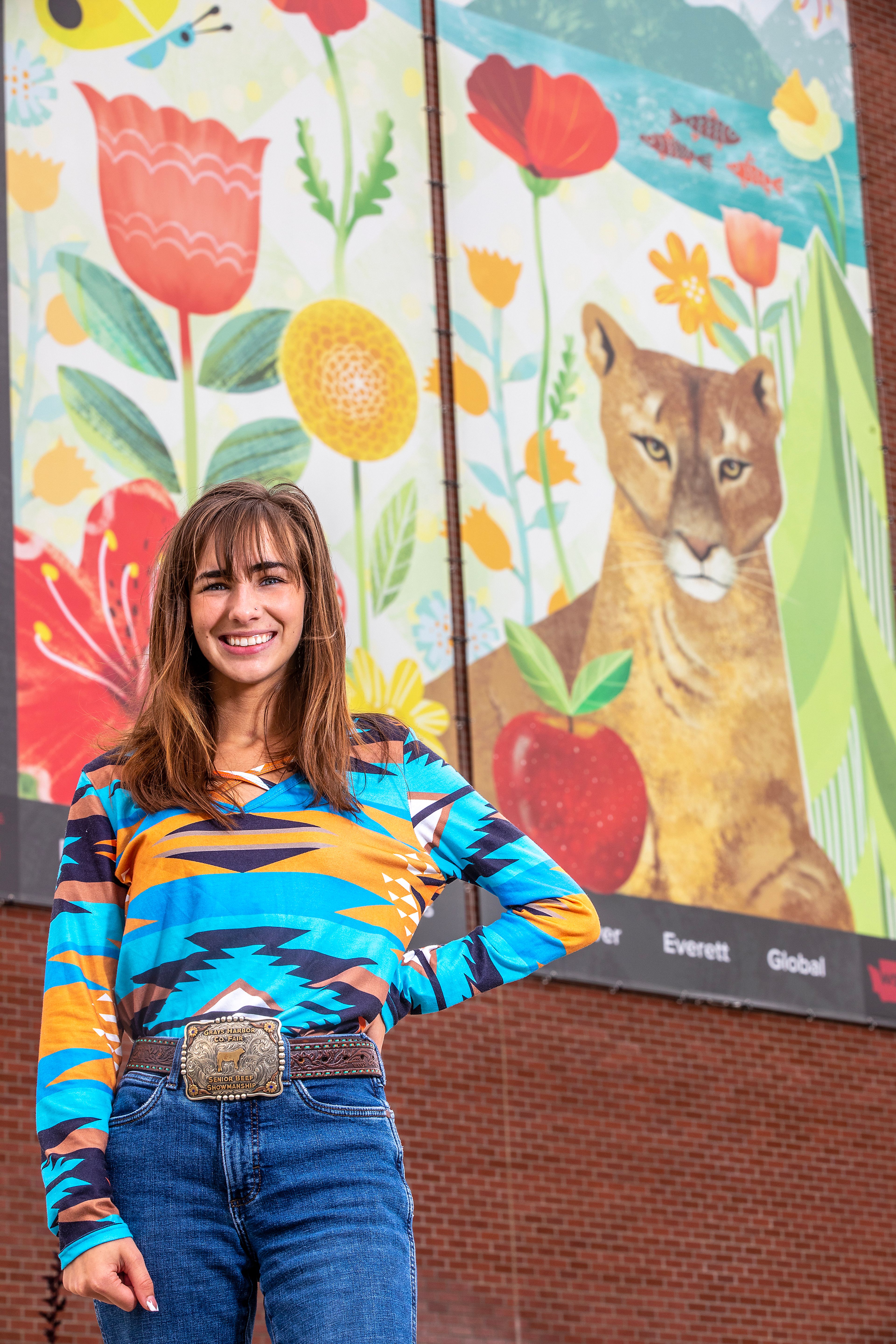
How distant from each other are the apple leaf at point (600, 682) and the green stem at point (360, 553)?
1.22 m

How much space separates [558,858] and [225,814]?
696 centimetres

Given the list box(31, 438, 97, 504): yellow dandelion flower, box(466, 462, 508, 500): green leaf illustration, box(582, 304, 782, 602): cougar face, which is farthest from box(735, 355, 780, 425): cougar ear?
box(31, 438, 97, 504): yellow dandelion flower

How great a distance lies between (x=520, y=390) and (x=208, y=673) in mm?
7776

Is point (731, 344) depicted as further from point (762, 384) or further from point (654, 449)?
point (654, 449)

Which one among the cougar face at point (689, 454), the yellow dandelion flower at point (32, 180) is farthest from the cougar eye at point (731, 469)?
the yellow dandelion flower at point (32, 180)

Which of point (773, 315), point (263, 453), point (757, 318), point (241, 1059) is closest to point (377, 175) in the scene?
point (263, 453)

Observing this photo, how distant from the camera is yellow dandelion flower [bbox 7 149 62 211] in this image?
8234 millimetres

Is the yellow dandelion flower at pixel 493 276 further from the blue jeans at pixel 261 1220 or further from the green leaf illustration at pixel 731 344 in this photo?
the blue jeans at pixel 261 1220

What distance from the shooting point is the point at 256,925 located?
1752 mm

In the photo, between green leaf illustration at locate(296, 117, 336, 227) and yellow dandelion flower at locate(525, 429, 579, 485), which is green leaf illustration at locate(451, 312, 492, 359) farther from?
green leaf illustration at locate(296, 117, 336, 227)

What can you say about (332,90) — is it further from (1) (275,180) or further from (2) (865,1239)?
(2) (865,1239)

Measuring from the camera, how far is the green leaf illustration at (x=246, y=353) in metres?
8.65

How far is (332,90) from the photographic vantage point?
370 inches

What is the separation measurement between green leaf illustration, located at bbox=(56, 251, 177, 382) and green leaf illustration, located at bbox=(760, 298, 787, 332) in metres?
3.97
